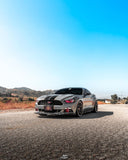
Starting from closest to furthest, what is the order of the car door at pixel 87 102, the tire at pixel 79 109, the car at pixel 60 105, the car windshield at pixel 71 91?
1. the car at pixel 60 105
2. the tire at pixel 79 109
3. the car door at pixel 87 102
4. the car windshield at pixel 71 91

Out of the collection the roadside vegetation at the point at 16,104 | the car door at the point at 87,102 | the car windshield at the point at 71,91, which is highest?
the car windshield at the point at 71,91

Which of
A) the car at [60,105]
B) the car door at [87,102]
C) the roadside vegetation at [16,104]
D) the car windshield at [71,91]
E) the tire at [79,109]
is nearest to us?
the car at [60,105]

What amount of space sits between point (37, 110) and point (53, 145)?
15.7ft

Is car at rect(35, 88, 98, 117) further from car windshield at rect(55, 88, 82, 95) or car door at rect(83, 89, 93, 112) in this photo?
car windshield at rect(55, 88, 82, 95)

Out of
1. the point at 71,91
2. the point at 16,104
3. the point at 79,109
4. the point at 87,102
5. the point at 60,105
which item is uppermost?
the point at 71,91

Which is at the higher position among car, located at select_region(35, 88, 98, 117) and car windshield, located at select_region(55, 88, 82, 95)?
car windshield, located at select_region(55, 88, 82, 95)

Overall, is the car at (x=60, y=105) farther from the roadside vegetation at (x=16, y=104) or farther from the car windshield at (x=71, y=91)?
the roadside vegetation at (x=16, y=104)

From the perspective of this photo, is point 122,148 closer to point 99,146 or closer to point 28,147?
point 99,146

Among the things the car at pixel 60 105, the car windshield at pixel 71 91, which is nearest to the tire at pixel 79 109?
the car at pixel 60 105

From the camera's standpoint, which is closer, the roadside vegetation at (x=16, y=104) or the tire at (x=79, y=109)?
the tire at (x=79, y=109)

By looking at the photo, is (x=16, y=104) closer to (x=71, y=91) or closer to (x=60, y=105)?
(x=71, y=91)

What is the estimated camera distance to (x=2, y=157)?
237 cm

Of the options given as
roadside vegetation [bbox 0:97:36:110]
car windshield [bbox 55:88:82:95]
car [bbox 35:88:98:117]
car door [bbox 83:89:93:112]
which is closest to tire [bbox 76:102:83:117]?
car [bbox 35:88:98:117]

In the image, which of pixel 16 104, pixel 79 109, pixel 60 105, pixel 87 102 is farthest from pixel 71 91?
pixel 16 104
